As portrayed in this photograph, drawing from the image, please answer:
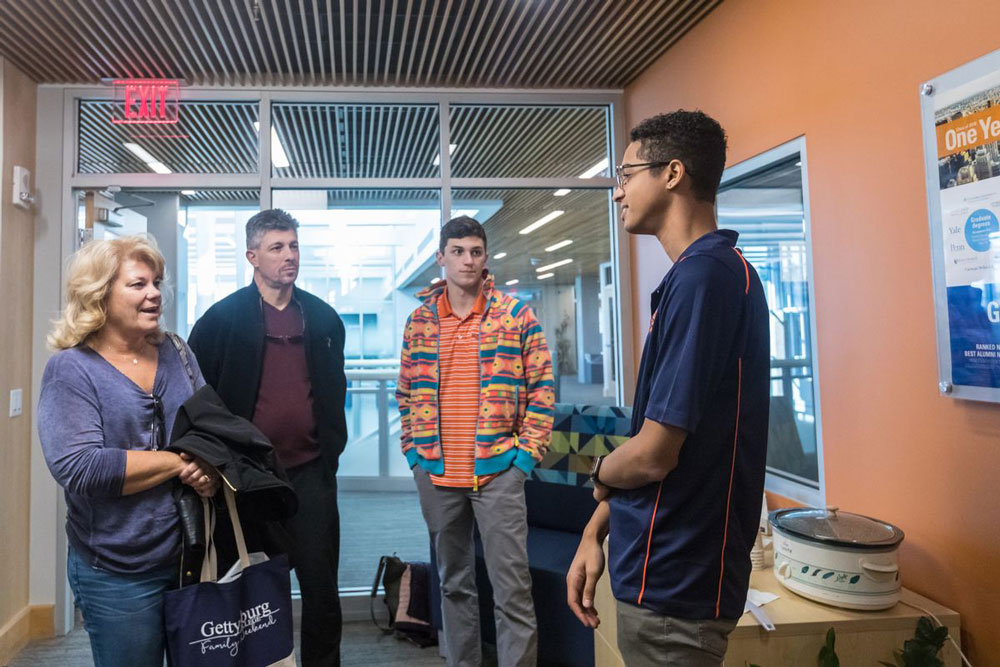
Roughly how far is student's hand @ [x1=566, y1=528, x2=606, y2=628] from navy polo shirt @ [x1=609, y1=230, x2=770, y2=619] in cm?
8

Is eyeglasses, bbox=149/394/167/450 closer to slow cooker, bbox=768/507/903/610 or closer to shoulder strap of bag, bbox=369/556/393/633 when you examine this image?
slow cooker, bbox=768/507/903/610

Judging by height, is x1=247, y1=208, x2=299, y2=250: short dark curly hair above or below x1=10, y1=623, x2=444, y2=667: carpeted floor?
above

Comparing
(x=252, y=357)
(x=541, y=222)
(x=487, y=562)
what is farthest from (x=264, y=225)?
(x=541, y=222)

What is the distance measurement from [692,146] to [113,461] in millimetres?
1403

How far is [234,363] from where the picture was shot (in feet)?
7.39

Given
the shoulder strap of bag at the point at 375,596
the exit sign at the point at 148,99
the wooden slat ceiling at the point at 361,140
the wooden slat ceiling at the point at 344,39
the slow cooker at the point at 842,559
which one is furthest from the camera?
the wooden slat ceiling at the point at 361,140

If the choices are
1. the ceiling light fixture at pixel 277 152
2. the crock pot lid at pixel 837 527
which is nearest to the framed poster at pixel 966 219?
the crock pot lid at pixel 837 527

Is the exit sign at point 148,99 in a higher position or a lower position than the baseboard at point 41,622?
higher

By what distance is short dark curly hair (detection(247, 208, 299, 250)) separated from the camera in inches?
93.7

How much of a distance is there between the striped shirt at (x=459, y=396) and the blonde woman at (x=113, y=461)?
36.4 inches

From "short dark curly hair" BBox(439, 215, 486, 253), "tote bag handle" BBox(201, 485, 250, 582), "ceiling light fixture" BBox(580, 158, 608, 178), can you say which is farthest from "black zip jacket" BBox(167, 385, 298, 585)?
"ceiling light fixture" BBox(580, 158, 608, 178)

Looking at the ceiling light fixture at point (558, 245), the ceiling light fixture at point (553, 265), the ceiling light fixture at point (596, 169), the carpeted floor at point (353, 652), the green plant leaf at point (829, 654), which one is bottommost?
the carpeted floor at point (353, 652)

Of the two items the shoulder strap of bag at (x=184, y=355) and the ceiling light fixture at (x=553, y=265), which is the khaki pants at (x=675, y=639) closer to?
the shoulder strap of bag at (x=184, y=355)

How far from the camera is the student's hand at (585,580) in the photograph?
1.16m
